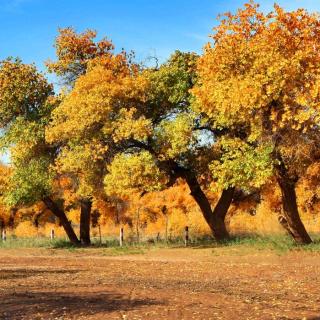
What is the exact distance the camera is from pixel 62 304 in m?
10.1

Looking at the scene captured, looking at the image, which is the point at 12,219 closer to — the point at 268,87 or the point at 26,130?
the point at 26,130

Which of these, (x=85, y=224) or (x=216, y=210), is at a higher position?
(x=216, y=210)

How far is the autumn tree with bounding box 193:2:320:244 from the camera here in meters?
19.2

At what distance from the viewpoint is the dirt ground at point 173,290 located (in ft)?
30.7

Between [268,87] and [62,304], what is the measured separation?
1183 centimetres

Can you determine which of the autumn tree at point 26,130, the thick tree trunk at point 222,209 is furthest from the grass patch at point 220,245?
the autumn tree at point 26,130

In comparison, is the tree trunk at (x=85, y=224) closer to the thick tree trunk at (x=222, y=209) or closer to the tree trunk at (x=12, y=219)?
the thick tree trunk at (x=222, y=209)

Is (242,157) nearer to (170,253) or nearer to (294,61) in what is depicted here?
(294,61)

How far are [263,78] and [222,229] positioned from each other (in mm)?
12672

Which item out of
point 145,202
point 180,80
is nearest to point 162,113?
point 180,80

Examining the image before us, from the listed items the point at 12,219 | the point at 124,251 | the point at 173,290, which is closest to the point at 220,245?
the point at 124,251

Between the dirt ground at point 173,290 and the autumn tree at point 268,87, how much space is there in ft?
A: 12.5

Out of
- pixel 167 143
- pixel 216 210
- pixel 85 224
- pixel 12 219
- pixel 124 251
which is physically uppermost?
pixel 167 143

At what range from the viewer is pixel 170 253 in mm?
26656
